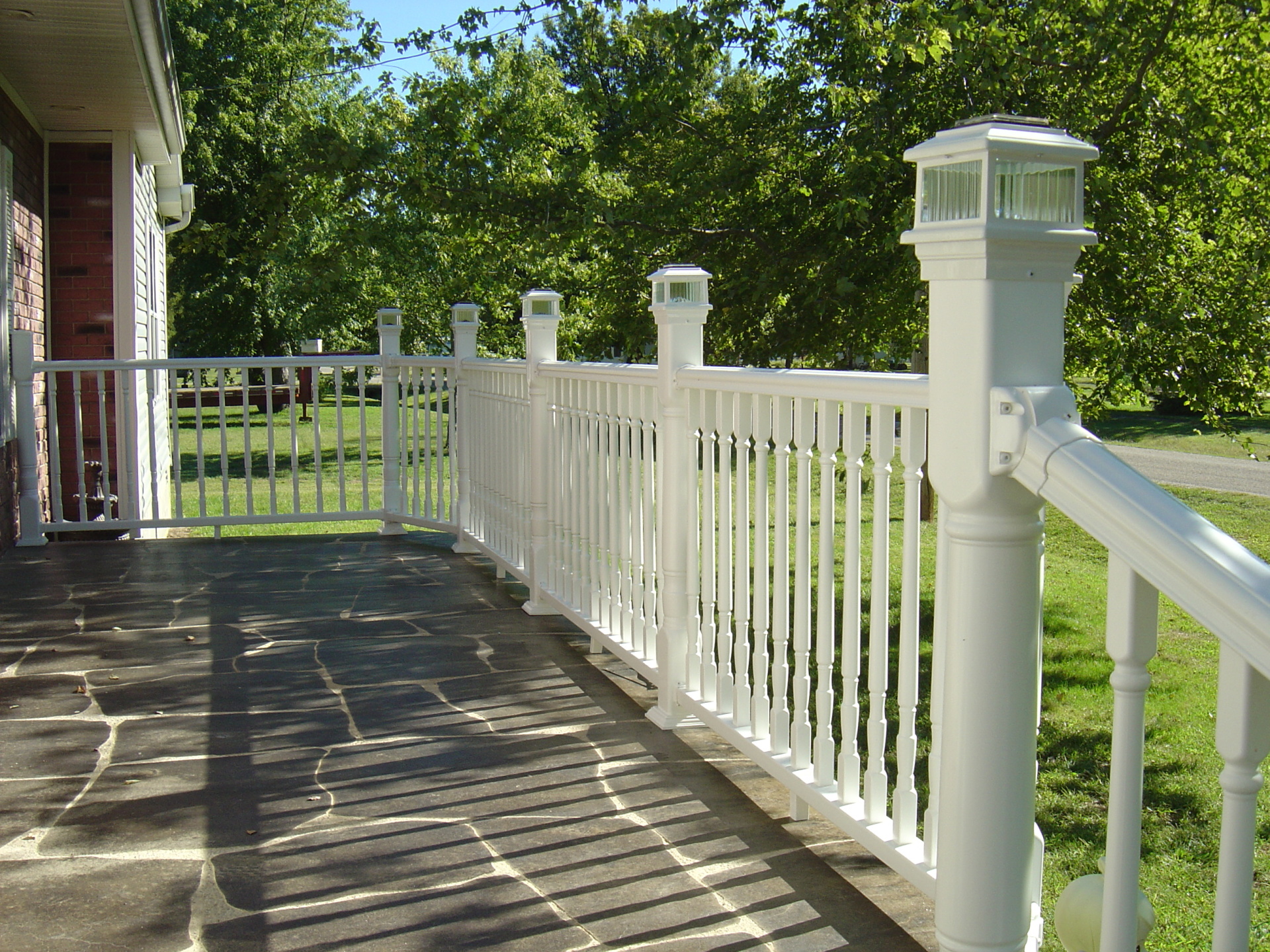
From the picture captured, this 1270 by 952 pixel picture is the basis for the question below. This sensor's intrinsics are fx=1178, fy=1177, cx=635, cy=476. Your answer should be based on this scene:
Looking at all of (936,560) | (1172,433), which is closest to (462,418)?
(936,560)

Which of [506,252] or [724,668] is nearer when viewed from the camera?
[724,668]

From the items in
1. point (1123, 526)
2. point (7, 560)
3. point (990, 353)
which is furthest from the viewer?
point (7, 560)

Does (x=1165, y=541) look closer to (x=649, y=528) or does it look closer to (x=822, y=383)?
(x=822, y=383)

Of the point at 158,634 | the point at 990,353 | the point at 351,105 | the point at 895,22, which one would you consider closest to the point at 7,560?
the point at 158,634

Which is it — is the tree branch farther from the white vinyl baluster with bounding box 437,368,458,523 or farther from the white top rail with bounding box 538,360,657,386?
the white vinyl baluster with bounding box 437,368,458,523

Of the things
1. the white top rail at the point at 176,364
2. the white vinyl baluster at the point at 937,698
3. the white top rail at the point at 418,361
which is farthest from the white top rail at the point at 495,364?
the white vinyl baluster at the point at 937,698

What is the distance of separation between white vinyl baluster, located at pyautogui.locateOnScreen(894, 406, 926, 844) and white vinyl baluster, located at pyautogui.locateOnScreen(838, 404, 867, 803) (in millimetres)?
142

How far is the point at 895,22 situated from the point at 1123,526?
3775mm

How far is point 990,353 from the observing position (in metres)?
1.67

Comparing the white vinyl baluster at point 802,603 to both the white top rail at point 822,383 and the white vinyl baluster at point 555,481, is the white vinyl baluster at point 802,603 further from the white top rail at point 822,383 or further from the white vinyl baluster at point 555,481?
the white vinyl baluster at point 555,481

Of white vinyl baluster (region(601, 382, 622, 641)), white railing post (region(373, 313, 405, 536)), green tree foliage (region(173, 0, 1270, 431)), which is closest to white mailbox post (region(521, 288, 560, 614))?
white vinyl baluster (region(601, 382, 622, 641))

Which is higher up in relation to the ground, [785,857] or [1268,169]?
[1268,169]

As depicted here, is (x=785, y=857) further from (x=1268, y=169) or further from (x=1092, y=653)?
(x=1268, y=169)

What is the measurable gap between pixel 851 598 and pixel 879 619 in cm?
17
